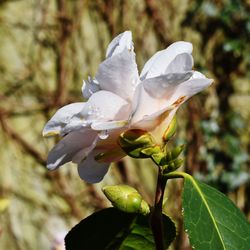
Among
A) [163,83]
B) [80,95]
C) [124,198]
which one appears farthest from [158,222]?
[80,95]

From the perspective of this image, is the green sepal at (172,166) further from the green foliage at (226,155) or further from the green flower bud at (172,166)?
the green foliage at (226,155)

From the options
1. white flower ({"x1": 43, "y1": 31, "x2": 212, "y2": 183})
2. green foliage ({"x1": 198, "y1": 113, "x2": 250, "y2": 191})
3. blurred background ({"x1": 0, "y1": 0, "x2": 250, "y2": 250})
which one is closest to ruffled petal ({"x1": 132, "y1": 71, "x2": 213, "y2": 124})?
white flower ({"x1": 43, "y1": 31, "x2": 212, "y2": 183})

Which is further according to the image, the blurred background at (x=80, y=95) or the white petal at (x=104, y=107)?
the blurred background at (x=80, y=95)

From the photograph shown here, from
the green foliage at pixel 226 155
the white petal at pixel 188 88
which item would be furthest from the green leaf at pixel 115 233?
the green foliage at pixel 226 155

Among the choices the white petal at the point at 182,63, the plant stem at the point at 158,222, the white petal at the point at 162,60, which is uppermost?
the white petal at the point at 182,63

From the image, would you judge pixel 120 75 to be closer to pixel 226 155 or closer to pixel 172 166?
pixel 172 166
